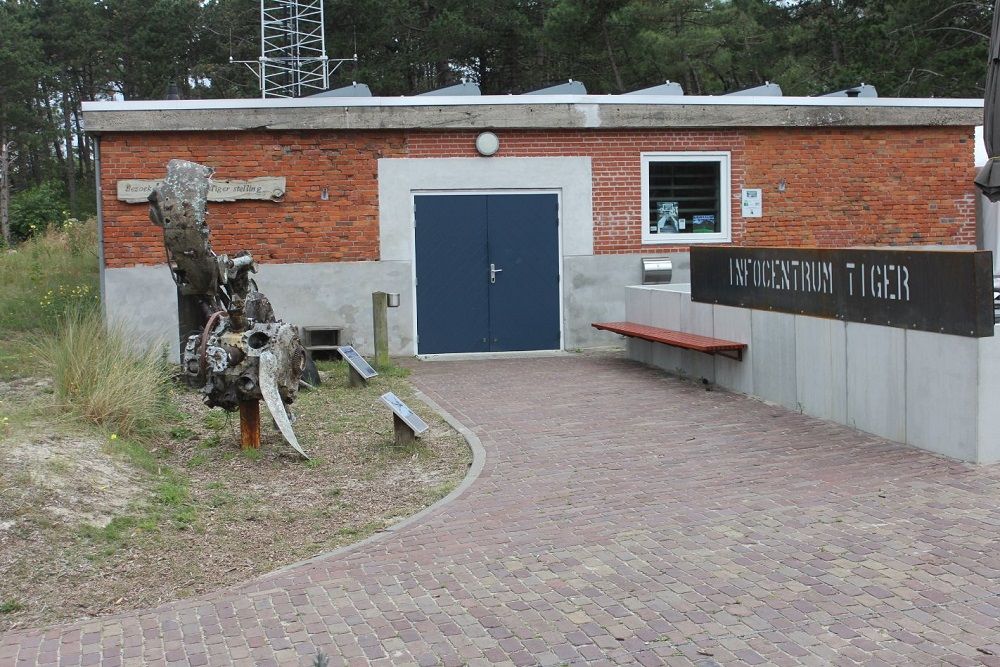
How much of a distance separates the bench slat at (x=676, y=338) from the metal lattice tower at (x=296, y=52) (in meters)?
15.8

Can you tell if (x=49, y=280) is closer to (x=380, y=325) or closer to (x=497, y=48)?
(x=380, y=325)

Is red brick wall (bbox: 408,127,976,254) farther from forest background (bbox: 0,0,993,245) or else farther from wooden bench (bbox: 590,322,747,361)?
forest background (bbox: 0,0,993,245)

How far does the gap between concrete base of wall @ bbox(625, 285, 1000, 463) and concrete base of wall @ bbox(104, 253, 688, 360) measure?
10.7 feet

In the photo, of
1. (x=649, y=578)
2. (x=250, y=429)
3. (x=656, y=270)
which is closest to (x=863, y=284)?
(x=649, y=578)

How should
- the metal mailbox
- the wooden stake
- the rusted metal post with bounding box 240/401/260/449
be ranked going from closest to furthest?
the rusted metal post with bounding box 240/401/260/449
the wooden stake
the metal mailbox

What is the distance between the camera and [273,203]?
51.7 feet

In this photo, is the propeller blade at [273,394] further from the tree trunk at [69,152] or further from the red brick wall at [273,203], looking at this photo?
the tree trunk at [69,152]

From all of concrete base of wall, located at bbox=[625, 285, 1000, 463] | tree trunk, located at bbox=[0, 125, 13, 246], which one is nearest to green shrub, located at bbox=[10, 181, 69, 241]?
tree trunk, located at bbox=[0, 125, 13, 246]

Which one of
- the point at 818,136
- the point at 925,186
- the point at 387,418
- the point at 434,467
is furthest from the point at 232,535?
Result: the point at 925,186

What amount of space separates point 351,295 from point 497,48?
2565cm

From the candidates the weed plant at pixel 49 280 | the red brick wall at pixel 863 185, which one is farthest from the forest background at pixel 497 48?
the red brick wall at pixel 863 185

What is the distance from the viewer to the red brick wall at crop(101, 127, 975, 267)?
51.0 feet

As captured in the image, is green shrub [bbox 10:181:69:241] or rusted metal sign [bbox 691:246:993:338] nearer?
rusted metal sign [bbox 691:246:993:338]

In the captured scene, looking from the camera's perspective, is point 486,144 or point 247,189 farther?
point 486,144
